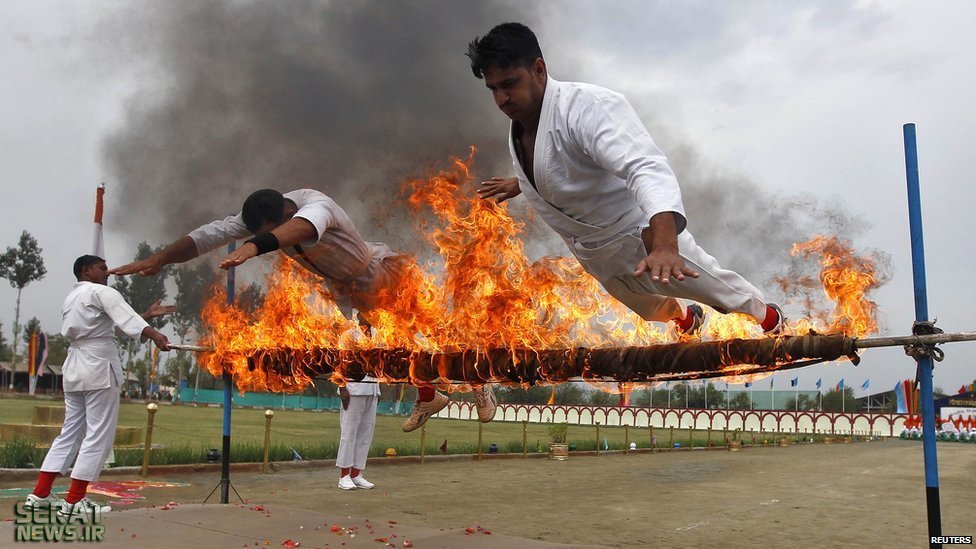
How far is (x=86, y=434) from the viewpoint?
6473 millimetres

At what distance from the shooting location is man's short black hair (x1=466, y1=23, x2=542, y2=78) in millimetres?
3645

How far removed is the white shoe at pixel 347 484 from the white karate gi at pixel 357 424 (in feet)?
0.57

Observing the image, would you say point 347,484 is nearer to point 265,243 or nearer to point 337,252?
point 337,252

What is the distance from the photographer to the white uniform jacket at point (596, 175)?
3.21 metres

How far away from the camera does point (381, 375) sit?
205 inches

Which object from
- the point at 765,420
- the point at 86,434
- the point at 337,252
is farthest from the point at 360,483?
the point at 765,420

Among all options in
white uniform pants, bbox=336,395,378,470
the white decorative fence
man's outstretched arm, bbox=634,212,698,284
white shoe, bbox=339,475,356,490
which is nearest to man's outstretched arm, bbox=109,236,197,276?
man's outstretched arm, bbox=634,212,698,284

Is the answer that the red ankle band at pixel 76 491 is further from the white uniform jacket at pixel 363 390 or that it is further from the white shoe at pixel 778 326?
the white shoe at pixel 778 326

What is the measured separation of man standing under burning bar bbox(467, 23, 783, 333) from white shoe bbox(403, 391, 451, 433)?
2.59 meters

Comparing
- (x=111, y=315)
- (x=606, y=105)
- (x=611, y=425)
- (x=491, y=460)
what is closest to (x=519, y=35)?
(x=606, y=105)

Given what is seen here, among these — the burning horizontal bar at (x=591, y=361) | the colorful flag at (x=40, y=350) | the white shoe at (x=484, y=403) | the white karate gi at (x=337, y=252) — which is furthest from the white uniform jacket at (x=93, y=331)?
the colorful flag at (x=40, y=350)

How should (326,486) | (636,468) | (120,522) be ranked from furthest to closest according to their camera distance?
(636,468) → (326,486) → (120,522)

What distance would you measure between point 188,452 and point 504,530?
6661 mm

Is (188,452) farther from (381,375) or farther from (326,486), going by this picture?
(381,375)
